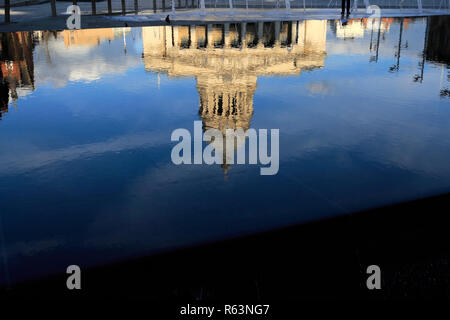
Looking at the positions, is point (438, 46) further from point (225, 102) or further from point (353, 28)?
point (225, 102)

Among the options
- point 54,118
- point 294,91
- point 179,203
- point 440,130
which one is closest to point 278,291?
point 179,203

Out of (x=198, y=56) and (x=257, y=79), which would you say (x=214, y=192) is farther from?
(x=198, y=56)

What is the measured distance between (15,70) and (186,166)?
18353mm

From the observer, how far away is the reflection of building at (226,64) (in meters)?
14.3

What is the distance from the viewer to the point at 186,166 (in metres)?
9.53

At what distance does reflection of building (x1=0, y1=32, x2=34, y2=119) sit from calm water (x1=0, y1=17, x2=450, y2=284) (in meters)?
0.22

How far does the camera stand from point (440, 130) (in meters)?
12.0

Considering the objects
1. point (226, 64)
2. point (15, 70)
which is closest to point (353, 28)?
point (226, 64)

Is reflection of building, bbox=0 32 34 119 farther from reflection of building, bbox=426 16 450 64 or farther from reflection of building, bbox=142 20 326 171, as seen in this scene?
reflection of building, bbox=426 16 450 64

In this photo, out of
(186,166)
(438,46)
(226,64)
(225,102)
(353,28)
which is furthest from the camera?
(353,28)

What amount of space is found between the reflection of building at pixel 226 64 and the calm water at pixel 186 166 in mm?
169

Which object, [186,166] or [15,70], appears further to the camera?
[15,70]

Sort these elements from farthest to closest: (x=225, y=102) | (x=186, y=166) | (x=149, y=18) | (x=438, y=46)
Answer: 1. (x=149, y=18)
2. (x=438, y=46)
3. (x=225, y=102)
4. (x=186, y=166)
